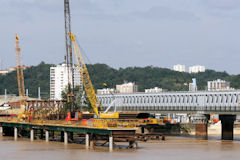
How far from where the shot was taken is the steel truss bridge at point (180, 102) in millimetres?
117531

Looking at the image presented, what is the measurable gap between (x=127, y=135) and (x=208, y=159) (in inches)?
498

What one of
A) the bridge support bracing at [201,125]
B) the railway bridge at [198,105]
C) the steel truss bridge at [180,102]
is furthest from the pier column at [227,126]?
the steel truss bridge at [180,102]

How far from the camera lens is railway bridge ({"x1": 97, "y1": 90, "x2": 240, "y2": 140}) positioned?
4633 inches

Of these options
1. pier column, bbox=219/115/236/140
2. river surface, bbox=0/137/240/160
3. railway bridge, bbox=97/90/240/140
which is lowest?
river surface, bbox=0/137/240/160

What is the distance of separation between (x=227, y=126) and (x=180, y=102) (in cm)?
1327

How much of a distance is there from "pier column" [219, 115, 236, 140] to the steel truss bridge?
5332 mm

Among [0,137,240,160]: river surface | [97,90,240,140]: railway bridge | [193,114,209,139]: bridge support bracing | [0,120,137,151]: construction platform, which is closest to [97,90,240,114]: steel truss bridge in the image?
[97,90,240,140]: railway bridge

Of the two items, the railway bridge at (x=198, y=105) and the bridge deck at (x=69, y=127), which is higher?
the railway bridge at (x=198, y=105)

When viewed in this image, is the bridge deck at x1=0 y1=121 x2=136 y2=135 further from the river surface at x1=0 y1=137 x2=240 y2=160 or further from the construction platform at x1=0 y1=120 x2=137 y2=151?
the river surface at x1=0 y1=137 x2=240 y2=160

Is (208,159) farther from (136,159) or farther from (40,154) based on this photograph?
(40,154)

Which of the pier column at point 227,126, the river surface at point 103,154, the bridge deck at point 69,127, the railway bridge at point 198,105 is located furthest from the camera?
the pier column at point 227,126

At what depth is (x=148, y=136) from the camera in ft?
367

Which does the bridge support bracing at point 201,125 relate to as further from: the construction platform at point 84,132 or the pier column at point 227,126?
the construction platform at point 84,132

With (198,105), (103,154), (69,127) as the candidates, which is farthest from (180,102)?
(103,154)
